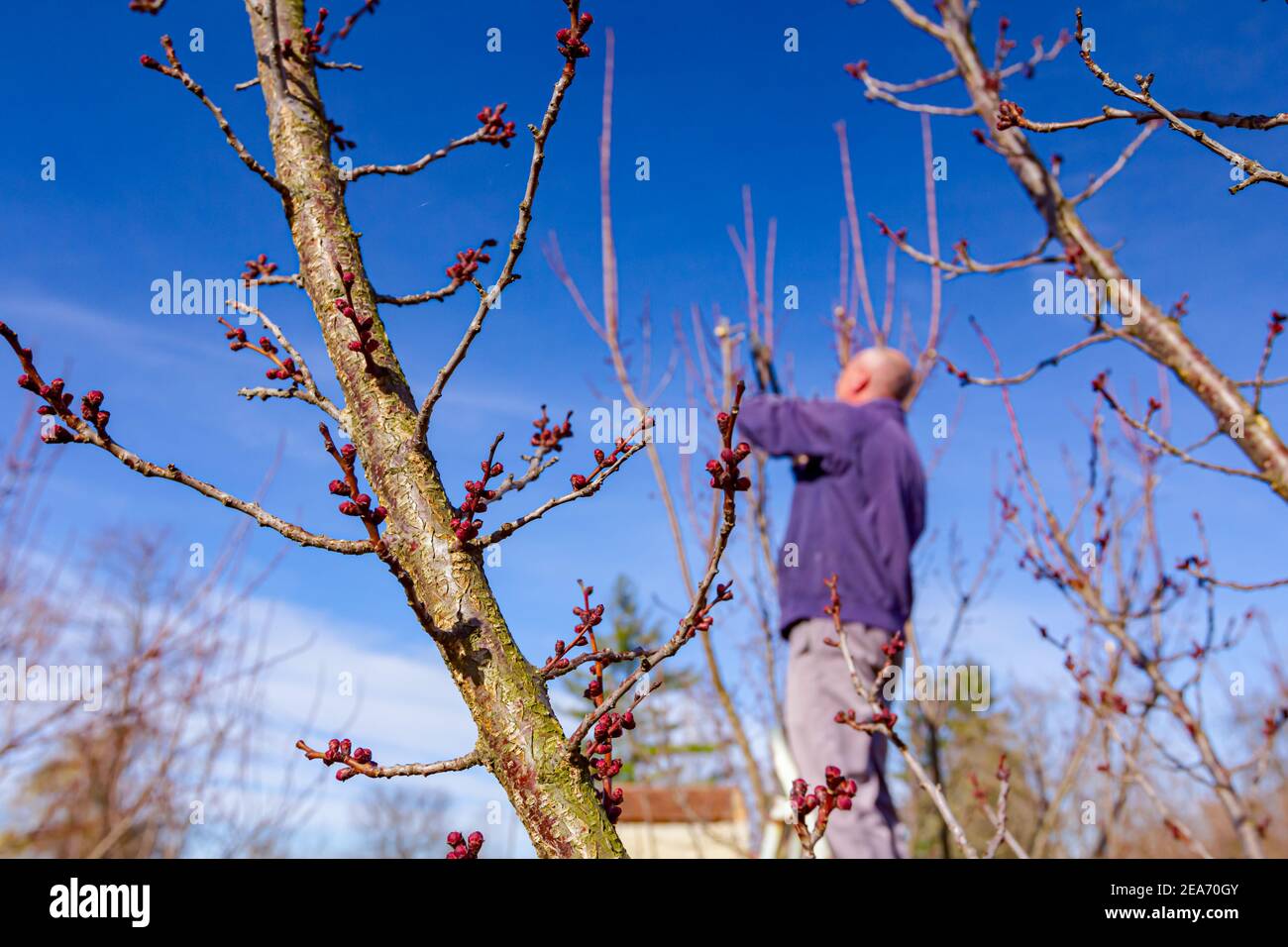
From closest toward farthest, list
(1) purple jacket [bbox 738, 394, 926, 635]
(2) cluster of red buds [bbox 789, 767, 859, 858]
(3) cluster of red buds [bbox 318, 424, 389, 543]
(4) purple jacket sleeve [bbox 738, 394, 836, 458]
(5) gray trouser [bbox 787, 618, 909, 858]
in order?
(3) cluster of red buds [bbox 318, 424, 389, 543] < (2) cluster of red buds [bbox 789, 767, 859, 858] < (5) gray trouser [bbox 787, 618, 909, 858] < (1) purple jacket [bbox 738, 394, 926, 635] < (4) purple jacket sleeve [bbox 738, 394, 836, 458]

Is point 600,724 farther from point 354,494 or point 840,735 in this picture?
point 840,735

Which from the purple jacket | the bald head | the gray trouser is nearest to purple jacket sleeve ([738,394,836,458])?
the purple jacket

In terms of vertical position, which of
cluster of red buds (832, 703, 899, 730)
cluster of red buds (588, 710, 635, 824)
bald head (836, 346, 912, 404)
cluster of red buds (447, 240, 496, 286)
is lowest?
cluster of red buds (588, 710, 635, 824)

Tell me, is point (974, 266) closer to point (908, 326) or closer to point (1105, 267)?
point (1105, 267)

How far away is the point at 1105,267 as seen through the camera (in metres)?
3.20

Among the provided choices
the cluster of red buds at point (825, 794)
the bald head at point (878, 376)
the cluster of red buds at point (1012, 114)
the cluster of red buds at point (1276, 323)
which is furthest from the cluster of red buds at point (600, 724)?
the bald head at point (878, 376)

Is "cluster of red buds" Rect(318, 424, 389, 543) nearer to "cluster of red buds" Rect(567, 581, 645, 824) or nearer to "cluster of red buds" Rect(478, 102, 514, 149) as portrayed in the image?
"cluster of red buds" Rect(567, 581, 645, 824)

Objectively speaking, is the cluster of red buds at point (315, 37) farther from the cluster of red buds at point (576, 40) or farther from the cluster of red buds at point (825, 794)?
the cluster of red buds at point (825, 794)

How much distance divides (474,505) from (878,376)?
4325 mm

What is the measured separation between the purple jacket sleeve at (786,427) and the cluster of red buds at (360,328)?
3.40 meters

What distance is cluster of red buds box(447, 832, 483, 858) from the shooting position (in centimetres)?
136

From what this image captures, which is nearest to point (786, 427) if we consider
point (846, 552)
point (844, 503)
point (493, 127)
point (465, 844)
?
point (844, 503)

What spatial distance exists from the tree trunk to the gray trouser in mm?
2872
